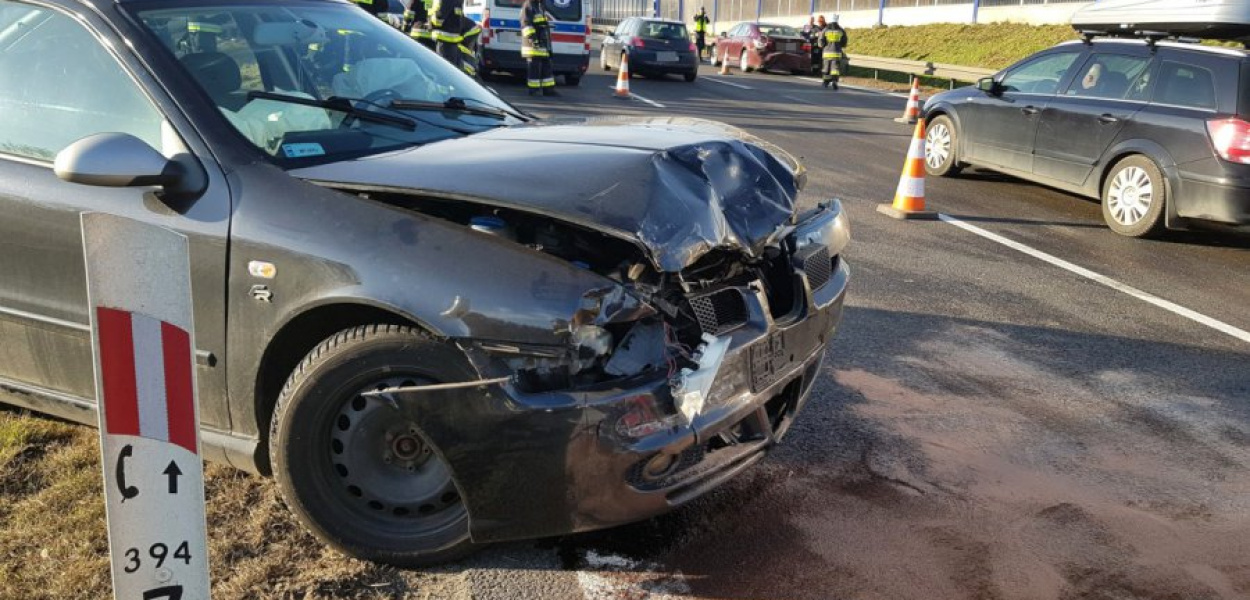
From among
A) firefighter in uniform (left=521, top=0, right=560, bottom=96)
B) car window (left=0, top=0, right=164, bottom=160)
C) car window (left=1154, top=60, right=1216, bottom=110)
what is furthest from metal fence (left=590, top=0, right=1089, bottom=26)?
car window (left=0, top=0, right=164, bottom=160)

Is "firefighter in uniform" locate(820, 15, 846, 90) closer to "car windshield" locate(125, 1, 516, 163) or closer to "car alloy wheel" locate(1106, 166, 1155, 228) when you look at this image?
"car alloy wheel" locate(1106, 166, 1155, 228)

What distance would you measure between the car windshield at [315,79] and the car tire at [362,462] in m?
0.77

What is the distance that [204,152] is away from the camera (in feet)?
10.0

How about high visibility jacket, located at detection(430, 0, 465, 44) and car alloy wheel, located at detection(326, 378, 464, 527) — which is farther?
high visibility jacket, located at detection(430, 0, 465, 44)

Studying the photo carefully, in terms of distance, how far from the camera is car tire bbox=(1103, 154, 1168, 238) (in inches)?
321

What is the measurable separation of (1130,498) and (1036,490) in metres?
0.35

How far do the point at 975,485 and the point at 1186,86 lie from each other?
5.94 metres

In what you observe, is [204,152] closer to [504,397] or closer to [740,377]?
[504,397]

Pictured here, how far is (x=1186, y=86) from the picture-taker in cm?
816

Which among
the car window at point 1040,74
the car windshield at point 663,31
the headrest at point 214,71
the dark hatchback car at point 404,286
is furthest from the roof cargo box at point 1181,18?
the car windshield at point 663,31

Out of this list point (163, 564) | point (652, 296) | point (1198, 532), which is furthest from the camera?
point (1198, 532)

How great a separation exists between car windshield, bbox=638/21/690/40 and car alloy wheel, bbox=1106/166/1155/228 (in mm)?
15579

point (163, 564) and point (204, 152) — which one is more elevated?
point (204, 152)

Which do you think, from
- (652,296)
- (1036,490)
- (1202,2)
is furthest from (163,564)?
(1202,2)
